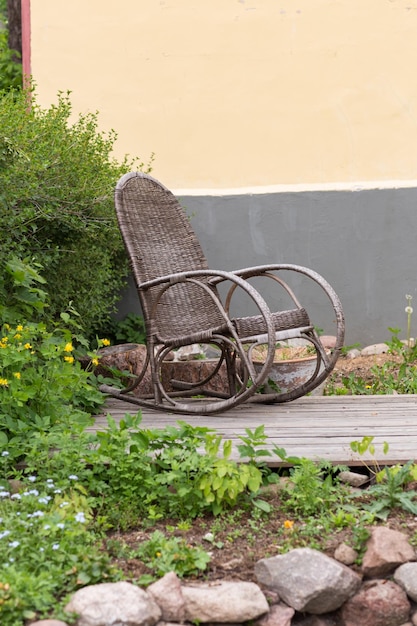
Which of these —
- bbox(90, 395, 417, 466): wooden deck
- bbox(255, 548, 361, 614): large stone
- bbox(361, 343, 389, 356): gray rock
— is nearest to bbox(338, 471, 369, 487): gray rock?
bbox(90, 395, 417, 466): wooden deck

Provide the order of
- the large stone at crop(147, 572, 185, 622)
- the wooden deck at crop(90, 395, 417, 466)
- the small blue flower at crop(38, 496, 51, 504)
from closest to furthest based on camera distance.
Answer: the large stone at crop(147, 572, 185, 622)
the small blue flower at crop(38, 496, 51, 504)
the wooden deck at crop(90, 395, 417, 466)

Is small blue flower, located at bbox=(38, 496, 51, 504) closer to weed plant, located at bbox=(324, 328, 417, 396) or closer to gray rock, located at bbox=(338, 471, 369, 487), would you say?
gray rock, located at bbox=(338, 471, 369, 487)

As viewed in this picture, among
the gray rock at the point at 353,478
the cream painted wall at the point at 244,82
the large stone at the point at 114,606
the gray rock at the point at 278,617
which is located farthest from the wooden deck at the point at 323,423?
the cream painted wall at the point at 244,82

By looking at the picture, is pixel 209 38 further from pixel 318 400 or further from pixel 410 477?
pixel 410 477

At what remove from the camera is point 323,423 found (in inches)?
137

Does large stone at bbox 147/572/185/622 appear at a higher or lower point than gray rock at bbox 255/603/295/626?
higher

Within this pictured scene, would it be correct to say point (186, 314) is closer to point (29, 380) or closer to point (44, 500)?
point (29, 380)

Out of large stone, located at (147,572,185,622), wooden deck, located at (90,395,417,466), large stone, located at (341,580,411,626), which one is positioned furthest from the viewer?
wooden deck, located at (90,395,417,466)

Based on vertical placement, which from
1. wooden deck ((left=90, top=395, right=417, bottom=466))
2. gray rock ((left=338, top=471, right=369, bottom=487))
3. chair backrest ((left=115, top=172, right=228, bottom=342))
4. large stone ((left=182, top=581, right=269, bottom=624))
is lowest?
large stone ((left=182, top=581, right=269, bottom=624))

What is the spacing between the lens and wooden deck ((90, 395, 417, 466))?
9.71 feet

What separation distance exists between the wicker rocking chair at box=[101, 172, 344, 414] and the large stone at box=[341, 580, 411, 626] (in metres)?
1.28

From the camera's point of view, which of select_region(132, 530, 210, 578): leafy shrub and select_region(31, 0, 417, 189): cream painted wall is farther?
select_region(31, 0, 417, 189): cream painted wall

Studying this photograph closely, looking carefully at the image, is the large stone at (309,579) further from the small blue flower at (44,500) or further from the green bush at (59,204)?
the green bush at (59,204)

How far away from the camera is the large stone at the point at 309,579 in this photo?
232 centimetres
